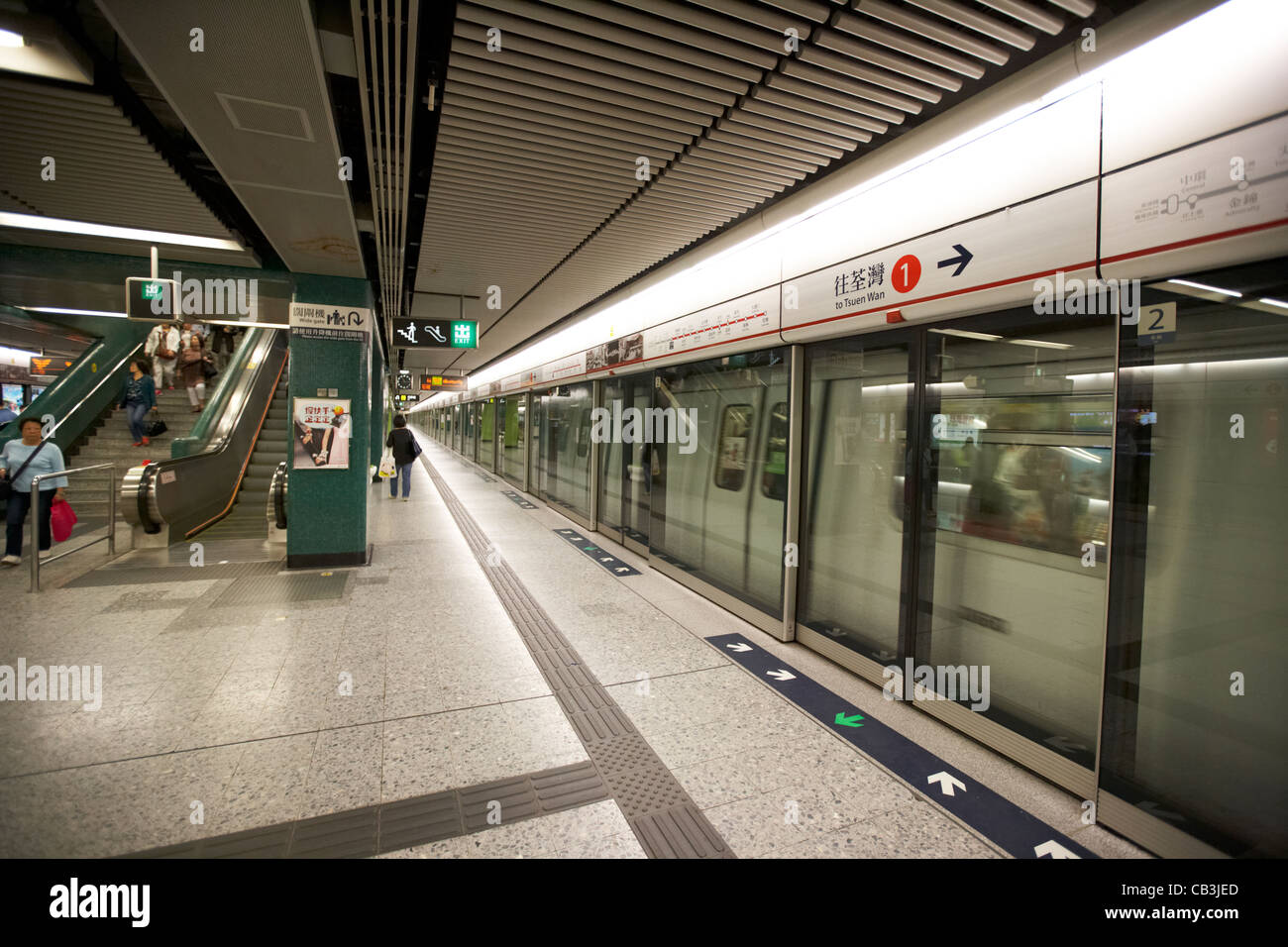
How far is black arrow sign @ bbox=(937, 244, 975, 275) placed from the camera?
2.72 m

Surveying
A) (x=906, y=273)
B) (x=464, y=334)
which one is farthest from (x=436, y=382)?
(x=906, y=273)

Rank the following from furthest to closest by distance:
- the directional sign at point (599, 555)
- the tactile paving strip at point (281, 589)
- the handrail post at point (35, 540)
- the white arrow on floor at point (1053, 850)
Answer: the directional sign at point (599, 555) < the tactile paving strip at point (281, 589) < the handrail post at point (35, 540) < the white arrow on floor at point (1053, 850)

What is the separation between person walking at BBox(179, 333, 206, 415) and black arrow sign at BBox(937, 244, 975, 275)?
11730 millimetres

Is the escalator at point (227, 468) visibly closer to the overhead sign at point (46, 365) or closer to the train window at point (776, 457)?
the train window at point (776, 457)

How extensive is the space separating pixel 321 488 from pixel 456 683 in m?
3.44

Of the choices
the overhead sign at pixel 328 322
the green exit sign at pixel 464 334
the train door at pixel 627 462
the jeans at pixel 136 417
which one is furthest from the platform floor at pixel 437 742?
the jeans at pixel 136 417

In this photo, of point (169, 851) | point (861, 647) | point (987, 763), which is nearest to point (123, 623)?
point (169, 851)

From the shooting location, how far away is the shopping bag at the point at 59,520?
5645 mm

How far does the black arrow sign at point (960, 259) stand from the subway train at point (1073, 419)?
2cm

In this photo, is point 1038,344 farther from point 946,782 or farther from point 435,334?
point 435,334

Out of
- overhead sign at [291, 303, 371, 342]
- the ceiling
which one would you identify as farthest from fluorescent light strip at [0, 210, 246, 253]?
the ceiling

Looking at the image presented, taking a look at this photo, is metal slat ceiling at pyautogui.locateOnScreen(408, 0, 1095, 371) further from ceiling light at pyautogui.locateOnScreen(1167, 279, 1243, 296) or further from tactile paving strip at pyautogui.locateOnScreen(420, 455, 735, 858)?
tactile paving strip at pyautogui.locateOnScreen(420, 455, 735, 858)

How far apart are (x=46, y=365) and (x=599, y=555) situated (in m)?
18.8

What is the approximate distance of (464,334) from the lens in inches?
293
